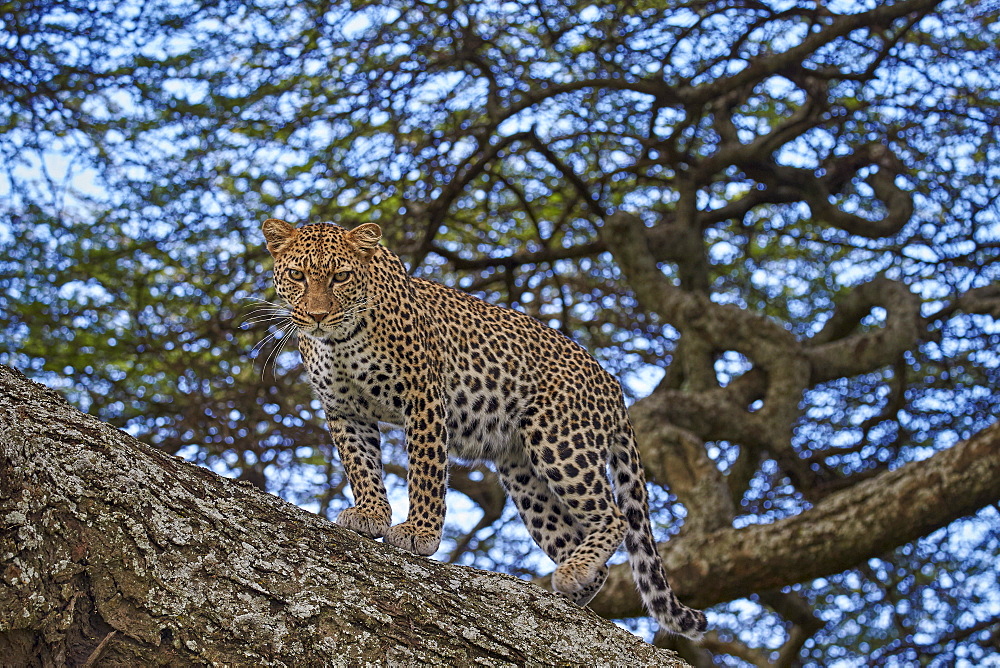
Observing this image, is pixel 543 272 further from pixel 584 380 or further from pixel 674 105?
pixel 584 380

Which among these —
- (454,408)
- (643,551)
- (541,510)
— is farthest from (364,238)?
(643,551)

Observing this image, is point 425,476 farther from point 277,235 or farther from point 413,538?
point 277,235

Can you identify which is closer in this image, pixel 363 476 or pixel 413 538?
pixel 413 538

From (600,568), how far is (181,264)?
601 cm

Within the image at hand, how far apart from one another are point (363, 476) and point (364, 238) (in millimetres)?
1135

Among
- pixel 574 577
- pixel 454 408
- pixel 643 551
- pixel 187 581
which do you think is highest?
pixel 454 408

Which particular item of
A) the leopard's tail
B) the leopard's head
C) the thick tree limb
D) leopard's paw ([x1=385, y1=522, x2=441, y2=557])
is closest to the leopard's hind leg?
the leopard's tail

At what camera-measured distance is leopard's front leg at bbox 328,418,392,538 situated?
488 centimetres

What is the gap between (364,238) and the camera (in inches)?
211

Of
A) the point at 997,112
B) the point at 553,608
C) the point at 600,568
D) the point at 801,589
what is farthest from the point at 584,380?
the point at 801,589

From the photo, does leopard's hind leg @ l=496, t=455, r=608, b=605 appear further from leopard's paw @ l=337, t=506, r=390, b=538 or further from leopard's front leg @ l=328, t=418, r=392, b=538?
leopard's paw @ l=337, t=506, r=390, b=538

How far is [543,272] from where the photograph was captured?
12.0m

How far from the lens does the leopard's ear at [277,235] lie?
5367mm

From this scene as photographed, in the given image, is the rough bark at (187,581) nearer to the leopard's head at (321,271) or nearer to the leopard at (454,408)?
the leopard at (454,408)
